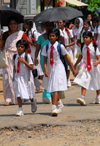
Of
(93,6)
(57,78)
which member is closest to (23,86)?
(57,78)

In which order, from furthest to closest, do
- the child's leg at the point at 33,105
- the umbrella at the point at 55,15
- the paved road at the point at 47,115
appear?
the umbrella at the point at 55,15 → the child's leg at the point at 33,105 → the paved road at the point at 47,115

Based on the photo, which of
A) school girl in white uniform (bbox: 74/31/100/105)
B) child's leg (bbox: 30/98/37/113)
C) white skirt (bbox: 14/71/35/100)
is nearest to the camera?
white skirt (bbox: 14/71/35/100)

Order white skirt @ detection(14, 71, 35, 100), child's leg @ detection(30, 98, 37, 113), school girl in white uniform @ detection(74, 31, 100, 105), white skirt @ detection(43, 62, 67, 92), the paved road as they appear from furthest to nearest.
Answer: school girl in white uniform @ detection(74, 31, 100, 105)
child's leg @ detection(30, 98, 37, 113)
white skirt @ detection(43, 62, 67, 92)
white skirt @ detection(14, 71, 35, 100)
the paved road

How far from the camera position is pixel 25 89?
639cm

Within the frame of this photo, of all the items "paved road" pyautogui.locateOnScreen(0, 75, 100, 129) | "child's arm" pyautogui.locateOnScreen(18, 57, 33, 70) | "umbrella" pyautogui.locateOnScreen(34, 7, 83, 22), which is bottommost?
"paved road" pyautogui.locateOnScreen(0, 75, 100, 129)

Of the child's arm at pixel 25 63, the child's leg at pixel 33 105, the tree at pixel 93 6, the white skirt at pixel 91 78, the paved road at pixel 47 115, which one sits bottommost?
the paved road at pixel 47 115

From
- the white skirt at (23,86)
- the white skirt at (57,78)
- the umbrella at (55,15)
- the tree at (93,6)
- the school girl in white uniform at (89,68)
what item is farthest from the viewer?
the tree at (93,6)

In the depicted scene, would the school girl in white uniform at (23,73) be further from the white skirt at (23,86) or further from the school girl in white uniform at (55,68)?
the school girl in white uniform at (55,68)

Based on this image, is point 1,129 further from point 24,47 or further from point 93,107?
point 93,107

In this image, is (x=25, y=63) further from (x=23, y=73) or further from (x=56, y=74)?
(x=56, y=74)

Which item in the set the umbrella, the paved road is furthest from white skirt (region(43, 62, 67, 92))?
the umbrella

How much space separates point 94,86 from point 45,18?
1.71m

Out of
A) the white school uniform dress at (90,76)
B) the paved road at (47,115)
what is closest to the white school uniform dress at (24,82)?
the paved road at (47,115)

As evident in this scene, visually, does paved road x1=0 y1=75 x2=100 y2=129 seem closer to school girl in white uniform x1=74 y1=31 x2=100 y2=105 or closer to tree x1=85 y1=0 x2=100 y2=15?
school girl in white uniform x1=74 y1=31 x2=100 y2=105
